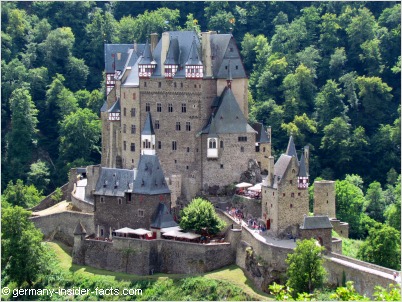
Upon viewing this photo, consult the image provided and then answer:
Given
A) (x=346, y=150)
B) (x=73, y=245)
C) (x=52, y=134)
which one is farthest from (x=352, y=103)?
(x=73, y=245)

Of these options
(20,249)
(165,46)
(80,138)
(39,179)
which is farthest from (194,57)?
(39,179)

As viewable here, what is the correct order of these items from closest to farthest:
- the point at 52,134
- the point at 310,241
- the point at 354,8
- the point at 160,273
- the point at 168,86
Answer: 1. the point at 310,241
2. the point at 160,273
3. the point at 168,86
4. the point at 52,134
5. the point at 354,8

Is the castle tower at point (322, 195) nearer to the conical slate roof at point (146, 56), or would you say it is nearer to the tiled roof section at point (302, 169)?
the tiled roof section at point (302, 169)

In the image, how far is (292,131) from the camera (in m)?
114

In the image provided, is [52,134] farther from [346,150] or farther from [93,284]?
[93,284]

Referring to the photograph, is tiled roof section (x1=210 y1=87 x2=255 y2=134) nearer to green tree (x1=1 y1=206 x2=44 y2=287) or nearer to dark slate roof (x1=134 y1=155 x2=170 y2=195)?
dark slate roof (x1=134 y1=155 x2=170 y2=195)

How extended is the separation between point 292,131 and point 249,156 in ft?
74.9

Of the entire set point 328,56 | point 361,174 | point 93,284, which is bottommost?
point 93,284

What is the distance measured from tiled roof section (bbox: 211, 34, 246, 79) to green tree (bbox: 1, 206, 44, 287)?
51.2 ft

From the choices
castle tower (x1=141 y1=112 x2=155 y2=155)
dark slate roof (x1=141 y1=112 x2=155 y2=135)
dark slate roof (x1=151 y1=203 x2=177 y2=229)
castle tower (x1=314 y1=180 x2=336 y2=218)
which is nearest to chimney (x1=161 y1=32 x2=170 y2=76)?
dark slate roof (x1=141 y1=112 x2=155 y2=135)

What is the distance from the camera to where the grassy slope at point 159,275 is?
81.3 meters

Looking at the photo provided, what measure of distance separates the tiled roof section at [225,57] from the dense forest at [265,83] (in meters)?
12.6

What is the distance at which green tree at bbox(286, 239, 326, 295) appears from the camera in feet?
252

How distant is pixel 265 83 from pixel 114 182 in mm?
35123
